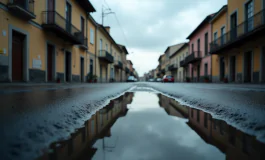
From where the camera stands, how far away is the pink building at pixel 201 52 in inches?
844

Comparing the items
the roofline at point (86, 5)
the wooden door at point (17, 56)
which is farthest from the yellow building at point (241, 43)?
the wooden door at point (17, 56)

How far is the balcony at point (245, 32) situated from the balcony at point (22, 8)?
544 inches

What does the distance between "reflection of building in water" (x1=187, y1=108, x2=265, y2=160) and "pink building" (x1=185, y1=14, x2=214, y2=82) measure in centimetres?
2129

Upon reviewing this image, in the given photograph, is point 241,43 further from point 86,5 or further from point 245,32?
point 86,5

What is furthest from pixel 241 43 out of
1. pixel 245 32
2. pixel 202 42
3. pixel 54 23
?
pixel 54 23

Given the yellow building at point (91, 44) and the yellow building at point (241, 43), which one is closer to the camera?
the yellow building at point (241, 43)

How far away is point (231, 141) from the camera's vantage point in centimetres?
80

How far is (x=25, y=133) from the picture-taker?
0.69 m

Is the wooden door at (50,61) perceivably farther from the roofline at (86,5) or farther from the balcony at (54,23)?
the roofline at (86,5)

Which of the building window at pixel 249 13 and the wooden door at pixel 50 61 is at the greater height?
the building window at pixel 249 13

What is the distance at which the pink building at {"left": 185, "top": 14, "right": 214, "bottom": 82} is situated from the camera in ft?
70.4

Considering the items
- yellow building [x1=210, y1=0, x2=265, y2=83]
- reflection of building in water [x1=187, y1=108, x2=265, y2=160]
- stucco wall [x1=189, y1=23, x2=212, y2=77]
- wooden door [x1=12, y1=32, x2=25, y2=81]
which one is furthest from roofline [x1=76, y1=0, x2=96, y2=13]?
reflection of building in water [x1=187, y1=108, x2=265, y2=160]

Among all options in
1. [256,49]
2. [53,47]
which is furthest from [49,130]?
[256,49]

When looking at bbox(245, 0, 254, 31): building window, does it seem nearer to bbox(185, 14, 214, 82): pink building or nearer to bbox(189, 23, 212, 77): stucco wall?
bbox(185, 14, 214, 82): pink building
